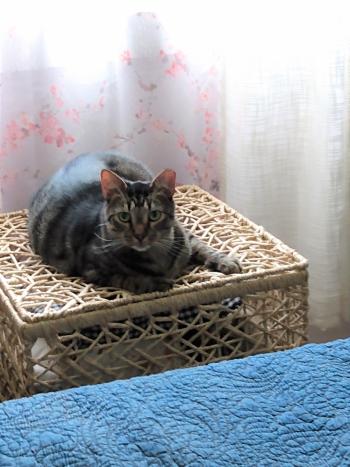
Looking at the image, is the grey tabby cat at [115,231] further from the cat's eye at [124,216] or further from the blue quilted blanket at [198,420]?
the blue quilted blanket at [198,420]

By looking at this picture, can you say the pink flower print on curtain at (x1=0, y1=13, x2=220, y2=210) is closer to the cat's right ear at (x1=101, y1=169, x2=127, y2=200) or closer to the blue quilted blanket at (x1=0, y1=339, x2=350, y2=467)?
the cat's right ear at (x1=101, y1=169, x2=127, y2=200)

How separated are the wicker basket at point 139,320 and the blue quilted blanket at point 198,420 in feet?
1.16

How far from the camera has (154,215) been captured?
1.52 meters

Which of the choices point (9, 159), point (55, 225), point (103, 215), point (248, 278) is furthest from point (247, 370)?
point (9, 159)

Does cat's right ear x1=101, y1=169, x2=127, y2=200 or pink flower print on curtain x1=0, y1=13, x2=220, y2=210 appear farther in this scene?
pink flower print on curtain x1=0, y1=13, x2=220, y2=210

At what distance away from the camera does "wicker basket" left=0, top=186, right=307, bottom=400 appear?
4.73 feet

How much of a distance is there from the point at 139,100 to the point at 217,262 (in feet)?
1.73

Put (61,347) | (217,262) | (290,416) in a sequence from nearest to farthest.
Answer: (290,416)
(61,347)
(217,262)

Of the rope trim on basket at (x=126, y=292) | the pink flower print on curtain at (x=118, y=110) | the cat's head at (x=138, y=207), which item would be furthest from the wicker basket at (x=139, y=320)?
the pink flower print on curtain at (x=118, y=110)

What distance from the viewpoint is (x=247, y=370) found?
3.67 ft

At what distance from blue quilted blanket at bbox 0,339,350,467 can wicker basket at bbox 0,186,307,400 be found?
354mm

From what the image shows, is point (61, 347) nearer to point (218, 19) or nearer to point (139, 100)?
point (139, 100)

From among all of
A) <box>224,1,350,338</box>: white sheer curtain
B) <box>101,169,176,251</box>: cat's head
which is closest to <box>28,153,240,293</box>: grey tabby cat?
<box>101,169,176,251</box>: cat's head

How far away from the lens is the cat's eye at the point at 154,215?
1.51m
